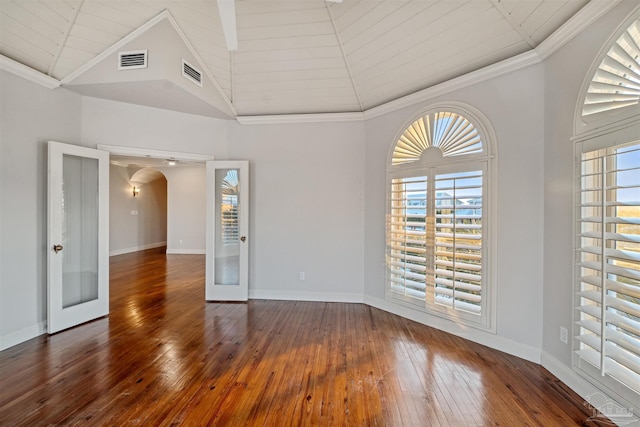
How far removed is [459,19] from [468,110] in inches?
34.6

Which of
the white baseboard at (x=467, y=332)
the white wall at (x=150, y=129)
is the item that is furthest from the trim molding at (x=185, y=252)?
the white baseboard at (x=467, y=332)

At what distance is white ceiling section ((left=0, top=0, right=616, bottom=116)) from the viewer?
2.43m

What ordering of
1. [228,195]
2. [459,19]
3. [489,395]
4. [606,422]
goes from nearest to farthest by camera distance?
[606,422], [489,395], [459,19], [228,195]

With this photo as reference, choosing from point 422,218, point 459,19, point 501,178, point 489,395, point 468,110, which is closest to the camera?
point 489,395

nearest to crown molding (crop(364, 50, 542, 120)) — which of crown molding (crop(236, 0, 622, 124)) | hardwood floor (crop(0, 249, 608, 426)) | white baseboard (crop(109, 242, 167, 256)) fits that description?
crown molding (crop(236, 0, 622, 124))

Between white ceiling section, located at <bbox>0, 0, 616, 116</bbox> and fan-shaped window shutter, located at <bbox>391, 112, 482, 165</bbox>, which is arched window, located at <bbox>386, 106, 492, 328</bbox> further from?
white ceiling section, located at <bbox>0, 0, 616, 116</bbox>

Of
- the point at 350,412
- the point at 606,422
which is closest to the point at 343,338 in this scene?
the point at 350,412

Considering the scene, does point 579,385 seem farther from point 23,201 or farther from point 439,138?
point 23,201

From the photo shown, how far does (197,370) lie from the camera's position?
7.68 ft

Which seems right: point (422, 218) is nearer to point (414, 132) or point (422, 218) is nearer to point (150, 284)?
point (414, 132)

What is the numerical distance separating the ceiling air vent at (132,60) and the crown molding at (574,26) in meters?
4.06

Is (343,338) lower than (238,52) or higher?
lower

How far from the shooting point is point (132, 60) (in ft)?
9.88

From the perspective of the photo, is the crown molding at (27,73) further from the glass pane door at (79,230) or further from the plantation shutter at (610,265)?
the plantation shutter at (610,265)
